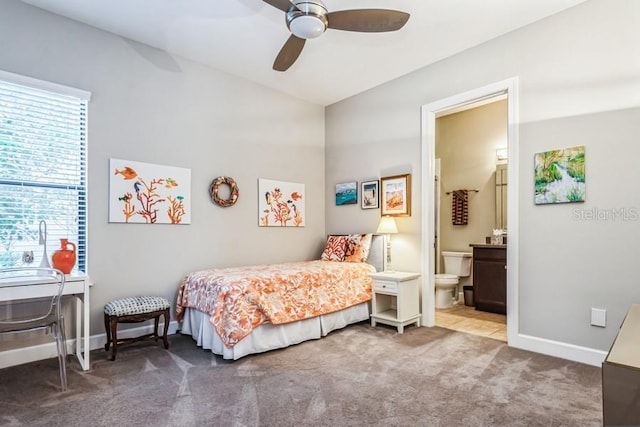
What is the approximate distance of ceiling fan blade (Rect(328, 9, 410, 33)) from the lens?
7.64 feet

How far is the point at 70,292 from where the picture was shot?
2.58 meters

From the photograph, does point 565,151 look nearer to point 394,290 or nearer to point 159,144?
point 394,290

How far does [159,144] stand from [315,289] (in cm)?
213

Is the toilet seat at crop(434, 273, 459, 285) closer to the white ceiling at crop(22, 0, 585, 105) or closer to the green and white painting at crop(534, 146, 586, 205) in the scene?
the green and white painting at crop(534, 146, 586, 205)

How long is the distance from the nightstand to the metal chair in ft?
9.06

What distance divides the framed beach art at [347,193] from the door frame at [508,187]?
3.45 feet

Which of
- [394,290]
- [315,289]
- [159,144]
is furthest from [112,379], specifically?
[394,290]

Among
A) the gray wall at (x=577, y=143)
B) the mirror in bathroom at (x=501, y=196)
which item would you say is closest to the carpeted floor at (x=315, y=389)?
the gray wall at (x=577, y=143)

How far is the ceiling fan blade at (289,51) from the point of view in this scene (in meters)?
2.67

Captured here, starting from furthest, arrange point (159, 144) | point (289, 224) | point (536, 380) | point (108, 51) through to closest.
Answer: point (289, 224) < point (159, 144) < point (108, 51) < point (536, 380)

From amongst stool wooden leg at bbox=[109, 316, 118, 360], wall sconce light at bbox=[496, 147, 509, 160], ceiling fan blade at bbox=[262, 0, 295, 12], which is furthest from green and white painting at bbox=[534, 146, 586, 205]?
stool wooden leg at bbox=[109, 316, 118, 360]

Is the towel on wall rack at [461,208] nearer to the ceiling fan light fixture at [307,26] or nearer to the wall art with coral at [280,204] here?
the wall art with coral at [280,204]

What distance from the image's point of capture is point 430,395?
2203mm

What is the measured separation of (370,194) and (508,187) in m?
1.71
